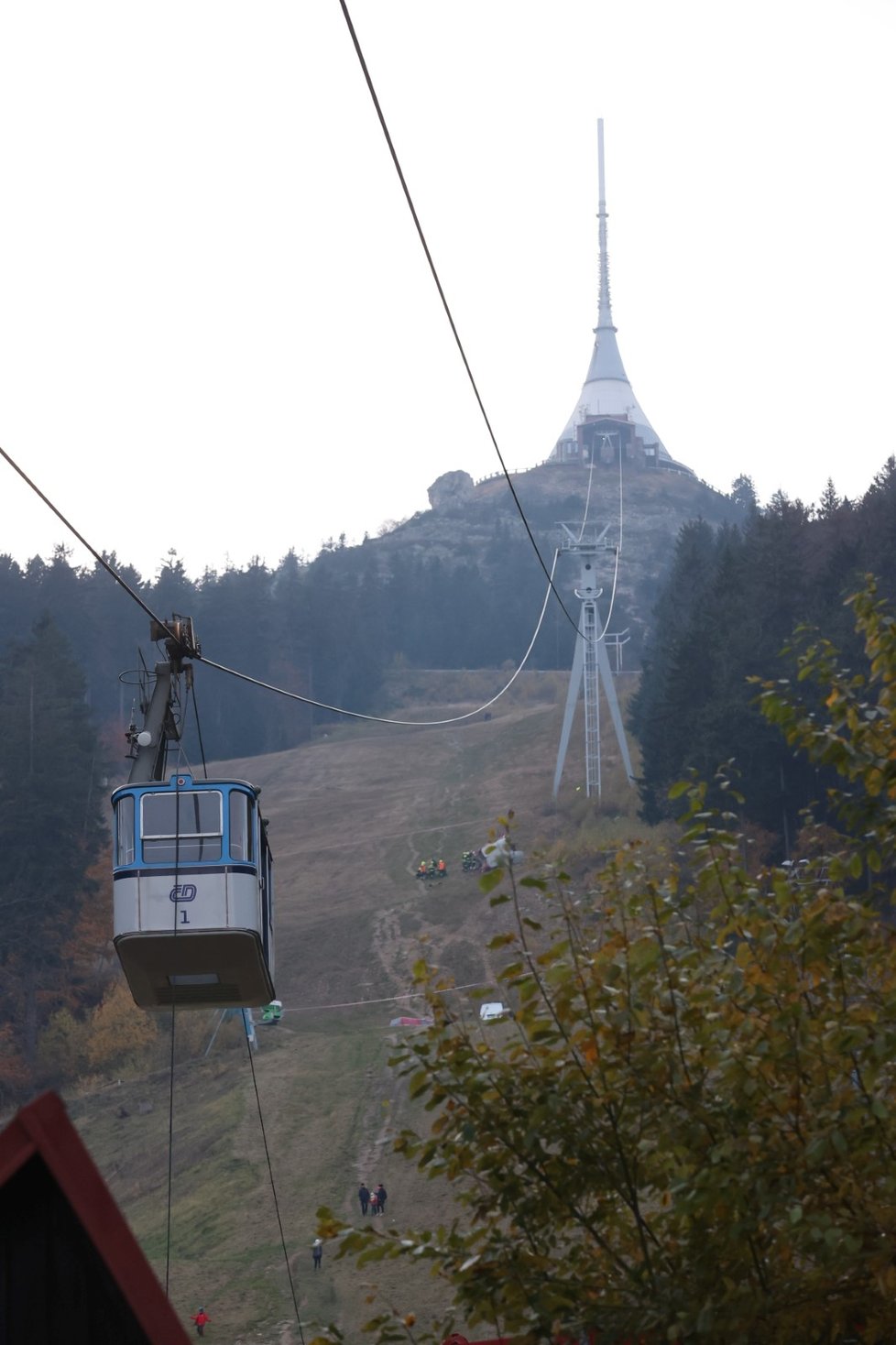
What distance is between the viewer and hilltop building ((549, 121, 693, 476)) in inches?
7613

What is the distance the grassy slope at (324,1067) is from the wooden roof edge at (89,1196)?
3.22 meters

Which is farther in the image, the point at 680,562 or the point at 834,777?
the point at 680,562

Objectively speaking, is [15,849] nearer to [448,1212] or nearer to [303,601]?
[448,1212]

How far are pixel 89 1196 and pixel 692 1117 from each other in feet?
11.6

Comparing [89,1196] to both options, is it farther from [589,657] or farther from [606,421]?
[606,421]

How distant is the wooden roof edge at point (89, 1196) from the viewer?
4.66 m

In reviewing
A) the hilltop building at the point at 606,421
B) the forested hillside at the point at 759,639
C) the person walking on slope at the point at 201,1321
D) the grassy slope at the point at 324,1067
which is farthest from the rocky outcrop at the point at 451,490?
the person walking on slope at the point at 201,1321

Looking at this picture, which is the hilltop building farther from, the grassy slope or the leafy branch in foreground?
the leafy branch in foreground

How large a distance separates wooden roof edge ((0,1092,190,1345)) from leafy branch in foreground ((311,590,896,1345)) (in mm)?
2436

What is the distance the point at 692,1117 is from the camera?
7402 millimetres

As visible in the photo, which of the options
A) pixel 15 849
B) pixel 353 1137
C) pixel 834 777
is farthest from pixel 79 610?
pixel 353 1137

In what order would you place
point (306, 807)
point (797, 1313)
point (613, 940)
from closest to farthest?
1. point (797, 1313)
2. point (613, 940)
3. point (306, 807)

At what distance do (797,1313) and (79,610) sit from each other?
108668 mm

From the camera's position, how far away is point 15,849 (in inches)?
2470
